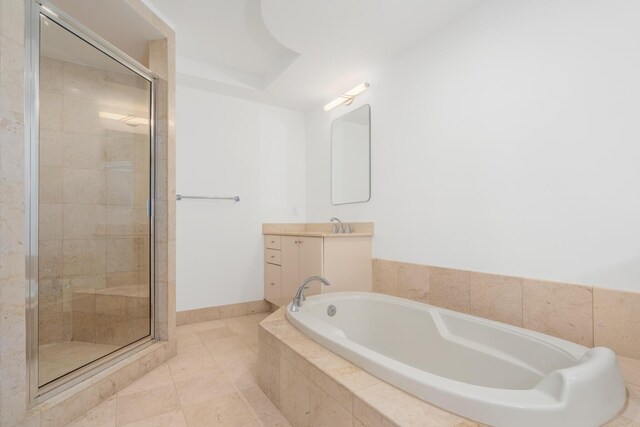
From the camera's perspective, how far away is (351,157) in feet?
9.04

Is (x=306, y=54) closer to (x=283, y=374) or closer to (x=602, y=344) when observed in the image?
(x=283, y=374)

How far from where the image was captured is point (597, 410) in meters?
0.82

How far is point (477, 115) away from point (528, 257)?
0.83m

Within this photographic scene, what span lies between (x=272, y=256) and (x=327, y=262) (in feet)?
2.97

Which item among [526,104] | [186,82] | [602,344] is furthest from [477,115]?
[186,82]

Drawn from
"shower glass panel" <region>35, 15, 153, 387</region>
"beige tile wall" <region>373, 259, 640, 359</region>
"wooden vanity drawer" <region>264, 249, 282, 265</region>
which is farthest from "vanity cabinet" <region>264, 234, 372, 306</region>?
"shower glass panel" <region>35, 15, 153, 387</region>

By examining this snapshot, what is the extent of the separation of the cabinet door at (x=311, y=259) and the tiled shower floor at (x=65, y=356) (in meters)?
1.30

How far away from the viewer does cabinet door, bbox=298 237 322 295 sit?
7.45ft

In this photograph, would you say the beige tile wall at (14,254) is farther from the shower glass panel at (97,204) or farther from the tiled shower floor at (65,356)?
the shower glass panel at (97,204)

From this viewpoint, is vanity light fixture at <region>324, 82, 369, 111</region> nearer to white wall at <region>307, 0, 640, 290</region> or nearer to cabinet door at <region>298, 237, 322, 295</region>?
white wall at <region>307, 0, 640, 290</region>

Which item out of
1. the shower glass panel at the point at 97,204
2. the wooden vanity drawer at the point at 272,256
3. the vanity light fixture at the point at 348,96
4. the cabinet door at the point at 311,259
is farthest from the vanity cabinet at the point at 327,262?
the vanity light fixture at the point at 348,96

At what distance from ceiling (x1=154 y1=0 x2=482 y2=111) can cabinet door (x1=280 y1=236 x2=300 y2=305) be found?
4.69 feet

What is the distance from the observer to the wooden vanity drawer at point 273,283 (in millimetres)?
2850

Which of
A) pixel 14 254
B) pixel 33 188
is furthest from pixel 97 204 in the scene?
pixel 14 254
